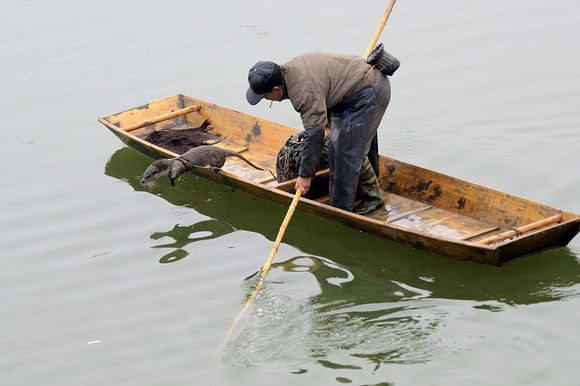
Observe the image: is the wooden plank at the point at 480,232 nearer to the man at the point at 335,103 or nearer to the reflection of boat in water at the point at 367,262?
the reflection of boat in water at the point at 367,262

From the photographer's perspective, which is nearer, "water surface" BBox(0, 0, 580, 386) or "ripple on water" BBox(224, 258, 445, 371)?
"ripple on water" BBox(224, 258, 445, 371)

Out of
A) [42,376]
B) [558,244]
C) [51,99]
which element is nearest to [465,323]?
[558,244]

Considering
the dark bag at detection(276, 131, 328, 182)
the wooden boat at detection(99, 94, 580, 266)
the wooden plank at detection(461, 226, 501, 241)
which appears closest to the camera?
the wooden boat at detection(99, 94, 580, 266)

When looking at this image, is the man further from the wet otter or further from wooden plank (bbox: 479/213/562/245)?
the wet otter

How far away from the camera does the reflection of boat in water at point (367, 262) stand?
7234 millimetres

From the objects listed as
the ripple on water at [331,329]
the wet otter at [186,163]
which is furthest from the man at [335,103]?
the wet otter at [186,163]

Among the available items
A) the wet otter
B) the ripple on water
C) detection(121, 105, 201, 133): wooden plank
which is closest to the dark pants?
the ripple on water

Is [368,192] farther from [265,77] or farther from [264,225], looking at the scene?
[265,77]

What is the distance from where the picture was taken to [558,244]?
727 centimetres

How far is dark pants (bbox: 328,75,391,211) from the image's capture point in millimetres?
7818

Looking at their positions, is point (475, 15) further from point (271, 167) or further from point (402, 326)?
point (402, 326)

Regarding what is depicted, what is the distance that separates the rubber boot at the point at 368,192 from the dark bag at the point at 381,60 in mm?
866

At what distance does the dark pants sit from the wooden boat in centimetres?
30

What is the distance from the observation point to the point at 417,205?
28.0 feet
